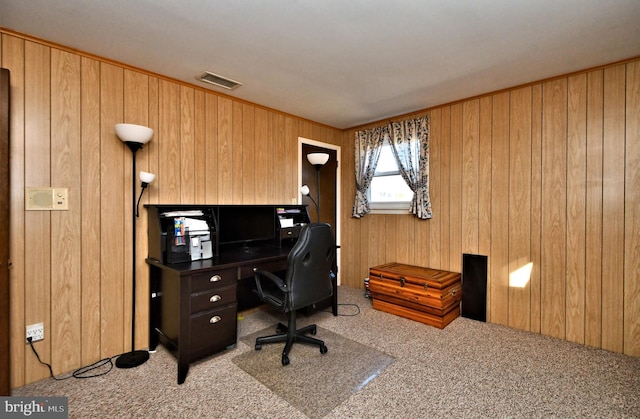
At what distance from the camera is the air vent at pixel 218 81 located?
2510 mm

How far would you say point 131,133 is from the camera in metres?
2.11

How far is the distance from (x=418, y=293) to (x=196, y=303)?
2.07m

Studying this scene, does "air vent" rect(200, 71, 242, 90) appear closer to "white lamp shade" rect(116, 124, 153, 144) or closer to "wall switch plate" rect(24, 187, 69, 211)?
"white lamp shade" rect(116, 124, 153, 144)

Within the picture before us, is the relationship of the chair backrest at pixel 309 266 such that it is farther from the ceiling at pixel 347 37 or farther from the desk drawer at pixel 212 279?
the ceiling at pixel 347 37

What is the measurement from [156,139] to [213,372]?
6.38ft

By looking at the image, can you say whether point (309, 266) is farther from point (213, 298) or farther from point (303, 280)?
point (213, 298)

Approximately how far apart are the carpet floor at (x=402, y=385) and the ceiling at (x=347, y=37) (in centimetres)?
231

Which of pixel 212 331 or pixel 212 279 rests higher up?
pixel 212 279

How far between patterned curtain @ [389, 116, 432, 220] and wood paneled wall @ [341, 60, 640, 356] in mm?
108

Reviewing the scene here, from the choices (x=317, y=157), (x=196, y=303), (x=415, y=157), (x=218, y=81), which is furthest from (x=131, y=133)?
(x=415, y=157)

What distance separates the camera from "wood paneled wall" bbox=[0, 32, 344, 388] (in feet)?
6.29

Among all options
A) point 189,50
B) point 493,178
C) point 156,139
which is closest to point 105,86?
point 156,139

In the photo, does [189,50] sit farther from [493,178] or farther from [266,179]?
[493,178]

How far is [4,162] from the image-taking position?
1780mm
